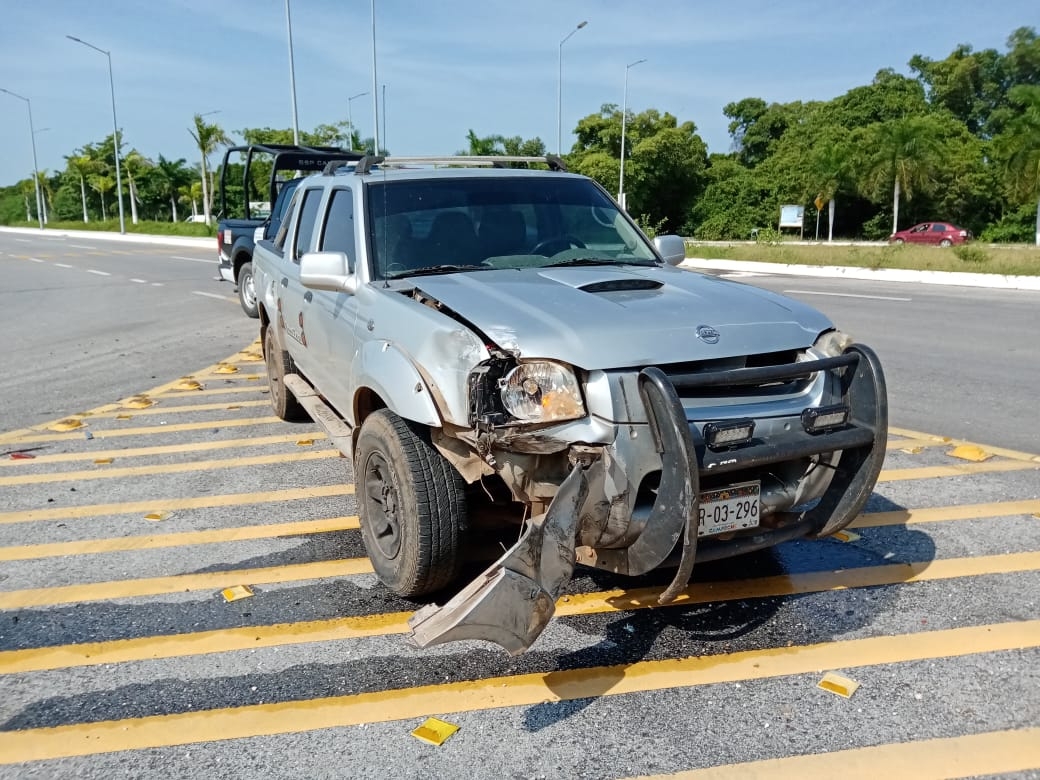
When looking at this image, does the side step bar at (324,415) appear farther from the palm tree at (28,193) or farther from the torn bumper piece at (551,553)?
the palm tree at (28,193)

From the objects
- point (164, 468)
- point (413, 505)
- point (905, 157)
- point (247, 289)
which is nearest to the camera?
point (413, 505)

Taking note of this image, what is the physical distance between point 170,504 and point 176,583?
126cm

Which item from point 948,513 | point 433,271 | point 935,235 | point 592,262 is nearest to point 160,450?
point 433,271

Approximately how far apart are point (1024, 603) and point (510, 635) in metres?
2.47

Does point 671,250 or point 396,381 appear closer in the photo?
point 396,381

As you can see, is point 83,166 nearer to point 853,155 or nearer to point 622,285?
point 853,155

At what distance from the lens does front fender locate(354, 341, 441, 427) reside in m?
3.47

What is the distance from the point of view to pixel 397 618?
12.8 feet

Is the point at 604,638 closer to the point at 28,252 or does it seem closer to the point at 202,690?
the point at 202,690

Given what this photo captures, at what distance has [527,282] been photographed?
13.3 ft

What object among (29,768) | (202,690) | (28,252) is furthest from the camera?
(28,252)

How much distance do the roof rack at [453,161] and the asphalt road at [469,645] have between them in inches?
79.5

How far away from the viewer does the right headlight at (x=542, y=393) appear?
3.21 m

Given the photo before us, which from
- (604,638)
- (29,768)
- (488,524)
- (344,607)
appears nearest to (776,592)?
(604,638)
